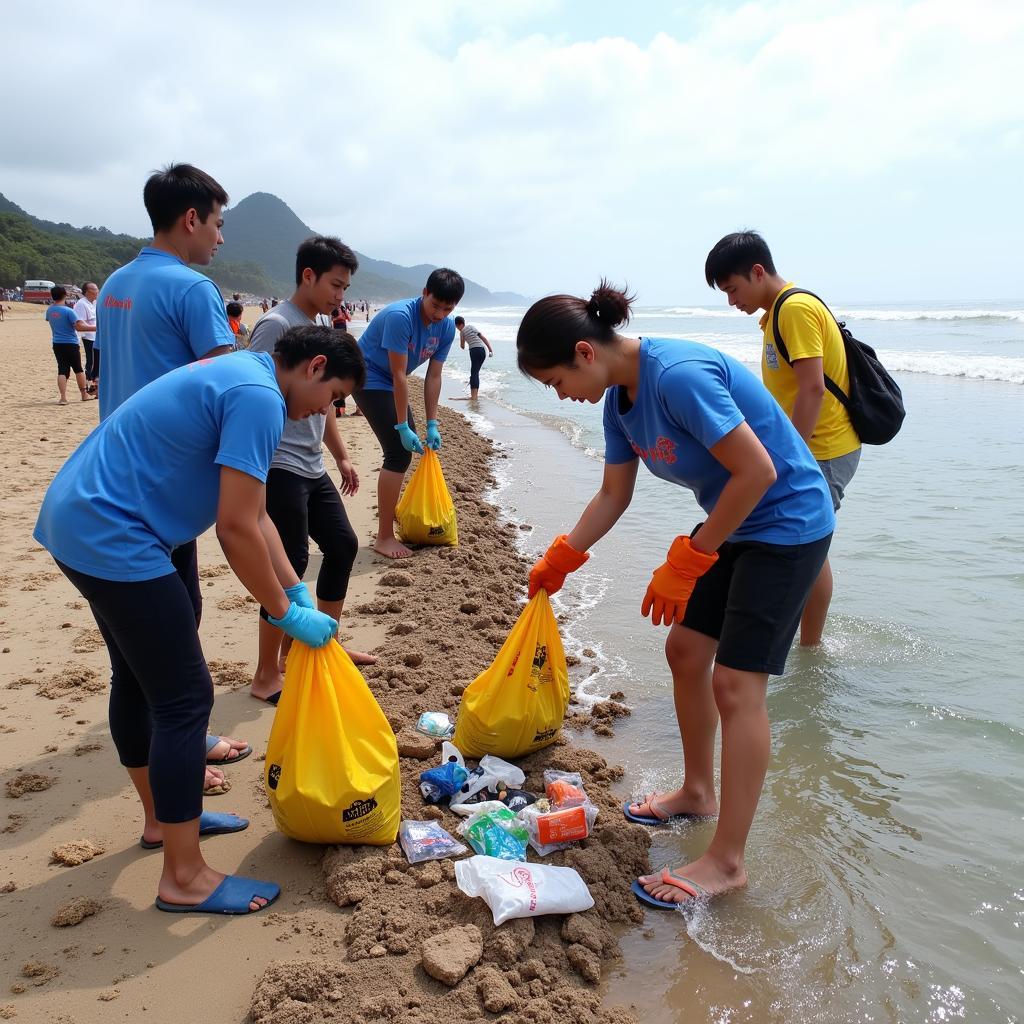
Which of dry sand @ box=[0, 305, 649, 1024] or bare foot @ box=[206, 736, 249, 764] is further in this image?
bare foot @ box=[206, 736, 249, 764]

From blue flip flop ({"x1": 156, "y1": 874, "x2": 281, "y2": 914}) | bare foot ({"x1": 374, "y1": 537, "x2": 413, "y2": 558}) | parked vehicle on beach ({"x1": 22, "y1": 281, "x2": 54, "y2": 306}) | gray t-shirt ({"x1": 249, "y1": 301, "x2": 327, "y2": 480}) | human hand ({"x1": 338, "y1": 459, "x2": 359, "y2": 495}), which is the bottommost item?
blue flip flop ({"x1": 156, "y1": 874, "x2": 281, "y2": 914})

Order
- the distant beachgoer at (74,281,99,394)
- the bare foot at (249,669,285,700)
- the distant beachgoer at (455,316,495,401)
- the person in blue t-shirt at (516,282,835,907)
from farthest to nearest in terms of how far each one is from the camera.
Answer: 1. the distant beachgoer at (455,316,495,401)
2. the distant beachgoer at (74,281,99,394)
3. the bare foot at (249,669,285,700)
4. the person in blue t-shirt at (516,282,835,907)

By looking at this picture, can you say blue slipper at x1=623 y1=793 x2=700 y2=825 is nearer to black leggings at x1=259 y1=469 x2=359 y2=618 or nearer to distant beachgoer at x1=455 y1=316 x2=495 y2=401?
black leggings at x1=259 y1=469 x2=359 y2=618

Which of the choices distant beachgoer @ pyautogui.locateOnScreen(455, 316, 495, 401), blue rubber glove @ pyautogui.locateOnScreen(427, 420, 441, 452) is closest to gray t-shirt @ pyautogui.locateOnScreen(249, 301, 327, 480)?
blue rubber glove @ pyautogui.locateOnScreen(427, 420, 441, 452)

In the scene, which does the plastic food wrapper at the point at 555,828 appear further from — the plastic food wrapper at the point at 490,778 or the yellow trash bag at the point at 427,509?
the yellow trash bag at the point at 427,509

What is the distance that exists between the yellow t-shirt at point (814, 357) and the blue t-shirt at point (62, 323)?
1021cm

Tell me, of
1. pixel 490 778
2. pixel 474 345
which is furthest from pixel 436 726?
pixel 474 345

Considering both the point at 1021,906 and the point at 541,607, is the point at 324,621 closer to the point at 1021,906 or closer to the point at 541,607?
the point at 541,607

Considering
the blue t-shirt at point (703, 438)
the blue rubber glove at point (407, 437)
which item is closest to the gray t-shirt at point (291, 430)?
the blue t-shirt at point (703, 438)

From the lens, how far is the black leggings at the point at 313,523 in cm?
333

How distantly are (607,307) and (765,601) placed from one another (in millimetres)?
950

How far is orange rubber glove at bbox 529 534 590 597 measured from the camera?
281cm

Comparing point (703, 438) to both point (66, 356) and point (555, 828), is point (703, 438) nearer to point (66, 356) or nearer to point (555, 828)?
point (555, 828)

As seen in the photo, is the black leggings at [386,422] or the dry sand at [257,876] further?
the black leggings at [386,422]
